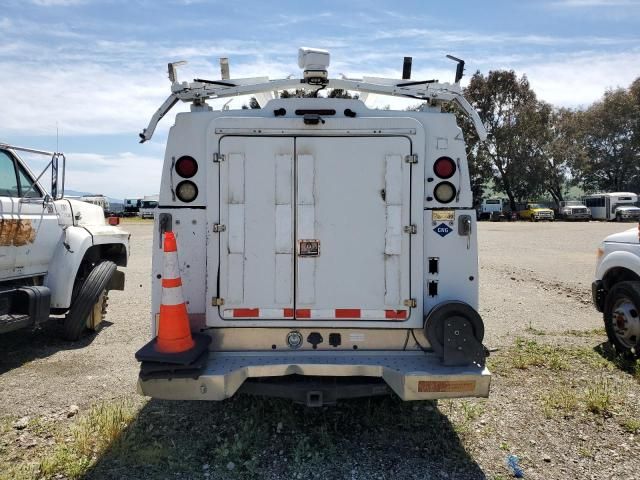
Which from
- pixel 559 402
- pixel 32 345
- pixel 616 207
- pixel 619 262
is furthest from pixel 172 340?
pixel 616 207

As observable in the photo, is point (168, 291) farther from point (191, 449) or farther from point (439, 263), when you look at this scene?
point (439, 263)

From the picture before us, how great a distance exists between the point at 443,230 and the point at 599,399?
87.0 inches

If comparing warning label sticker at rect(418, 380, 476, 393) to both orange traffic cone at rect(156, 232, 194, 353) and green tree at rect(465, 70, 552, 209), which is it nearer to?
orange traffic cone at rect(156, 232, 194, 353)

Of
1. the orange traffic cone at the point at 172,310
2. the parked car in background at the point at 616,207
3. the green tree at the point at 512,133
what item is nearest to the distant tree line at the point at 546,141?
the green tree at the point at 512,133

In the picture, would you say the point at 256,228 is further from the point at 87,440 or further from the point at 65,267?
the point at 65,267

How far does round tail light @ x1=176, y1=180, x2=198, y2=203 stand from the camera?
13.1 ft

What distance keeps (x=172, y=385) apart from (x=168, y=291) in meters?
0.68

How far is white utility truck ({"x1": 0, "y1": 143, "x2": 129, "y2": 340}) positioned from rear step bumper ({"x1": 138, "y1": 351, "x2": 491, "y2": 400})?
10.1 ft

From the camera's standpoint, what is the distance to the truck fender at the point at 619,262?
5.80 m

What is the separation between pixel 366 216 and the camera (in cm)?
392

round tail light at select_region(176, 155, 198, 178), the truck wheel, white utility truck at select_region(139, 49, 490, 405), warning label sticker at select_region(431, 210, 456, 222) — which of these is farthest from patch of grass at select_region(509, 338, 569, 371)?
round tail light at select_region(176, 155, 198, 178)

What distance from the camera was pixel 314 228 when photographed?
3.91m

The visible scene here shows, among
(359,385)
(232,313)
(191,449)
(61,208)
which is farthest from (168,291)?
(61,208)

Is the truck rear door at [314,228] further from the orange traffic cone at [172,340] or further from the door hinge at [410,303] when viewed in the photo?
the orange traffic cone at [172,340]
